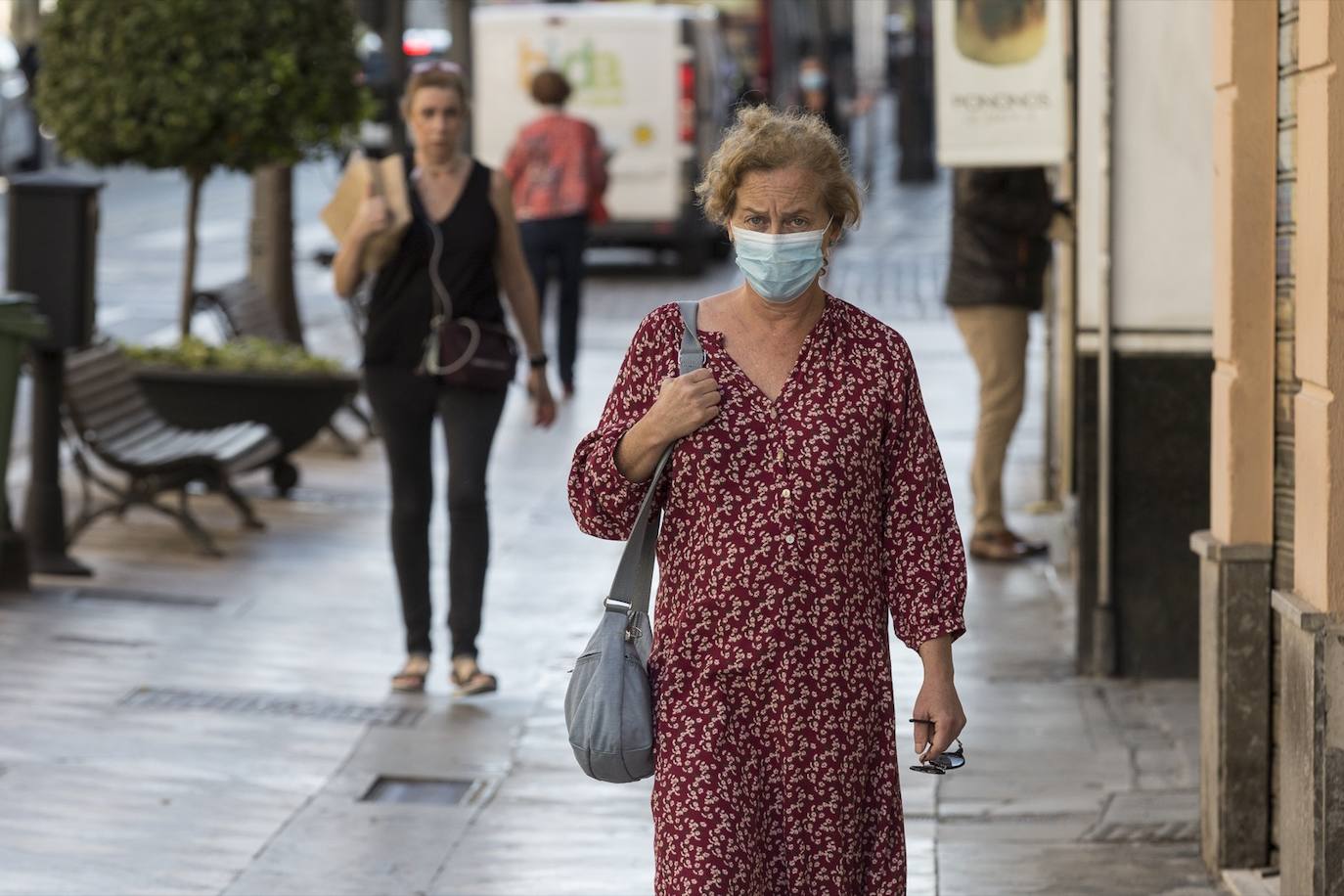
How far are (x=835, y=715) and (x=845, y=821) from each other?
17 cm

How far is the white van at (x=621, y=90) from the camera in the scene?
21.1 metres

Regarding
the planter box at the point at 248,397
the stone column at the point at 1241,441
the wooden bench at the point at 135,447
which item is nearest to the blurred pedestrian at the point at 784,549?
the stone column at the point at 1241,441

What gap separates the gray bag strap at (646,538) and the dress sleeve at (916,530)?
321mm

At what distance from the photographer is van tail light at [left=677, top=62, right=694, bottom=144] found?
21.2 m

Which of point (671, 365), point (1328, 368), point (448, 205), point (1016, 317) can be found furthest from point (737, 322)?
point (1016, 317)

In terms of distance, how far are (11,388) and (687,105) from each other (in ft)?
45.0

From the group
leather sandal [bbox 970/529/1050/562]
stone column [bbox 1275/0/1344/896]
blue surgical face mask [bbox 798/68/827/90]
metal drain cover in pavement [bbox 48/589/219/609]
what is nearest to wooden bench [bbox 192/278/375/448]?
metal drain cover in pavement [bbox 48/589/219/609]

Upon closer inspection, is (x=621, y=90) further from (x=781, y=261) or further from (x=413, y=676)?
(x=781, y=261)

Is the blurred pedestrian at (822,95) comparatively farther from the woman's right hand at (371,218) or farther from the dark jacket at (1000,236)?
the woman's right hand at (371,218)

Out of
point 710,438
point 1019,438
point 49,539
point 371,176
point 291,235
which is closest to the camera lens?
point 710,438

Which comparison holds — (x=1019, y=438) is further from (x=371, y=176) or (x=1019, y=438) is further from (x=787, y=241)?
(x=787, y=241)

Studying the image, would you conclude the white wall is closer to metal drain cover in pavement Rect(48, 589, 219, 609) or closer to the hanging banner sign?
the hanging banner sign

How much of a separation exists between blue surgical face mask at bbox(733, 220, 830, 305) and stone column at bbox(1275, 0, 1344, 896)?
4.16 feet

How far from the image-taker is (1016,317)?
8.80 meters
